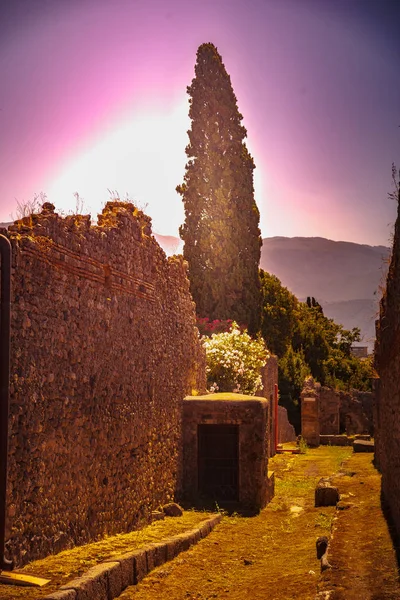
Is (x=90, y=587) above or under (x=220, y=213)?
under

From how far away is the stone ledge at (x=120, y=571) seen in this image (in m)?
6.36

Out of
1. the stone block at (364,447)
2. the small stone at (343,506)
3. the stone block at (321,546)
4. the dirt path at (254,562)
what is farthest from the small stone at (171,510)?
the stone block at (364,447)

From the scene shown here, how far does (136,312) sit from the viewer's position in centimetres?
1122

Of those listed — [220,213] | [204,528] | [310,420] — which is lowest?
[204,528]

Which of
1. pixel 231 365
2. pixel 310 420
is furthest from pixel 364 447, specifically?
pixel 310 420

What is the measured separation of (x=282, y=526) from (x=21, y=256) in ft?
22.6

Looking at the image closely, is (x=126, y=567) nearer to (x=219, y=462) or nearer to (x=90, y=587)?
(x=90, y=587)

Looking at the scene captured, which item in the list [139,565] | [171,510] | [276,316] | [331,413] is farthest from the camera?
[276,316]

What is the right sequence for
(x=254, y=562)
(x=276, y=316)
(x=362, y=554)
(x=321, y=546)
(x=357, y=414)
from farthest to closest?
(x=276, y=316), (x=357, y=414), (x=254, y=562), (x=321, y=546), (x=362, y=554)

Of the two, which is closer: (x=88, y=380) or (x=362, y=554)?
(x=362, y=554)

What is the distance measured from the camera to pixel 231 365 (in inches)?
787

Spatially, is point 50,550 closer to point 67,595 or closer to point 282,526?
point 67,595

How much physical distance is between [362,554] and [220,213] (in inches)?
952

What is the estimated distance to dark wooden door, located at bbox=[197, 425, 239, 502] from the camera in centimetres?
1403
